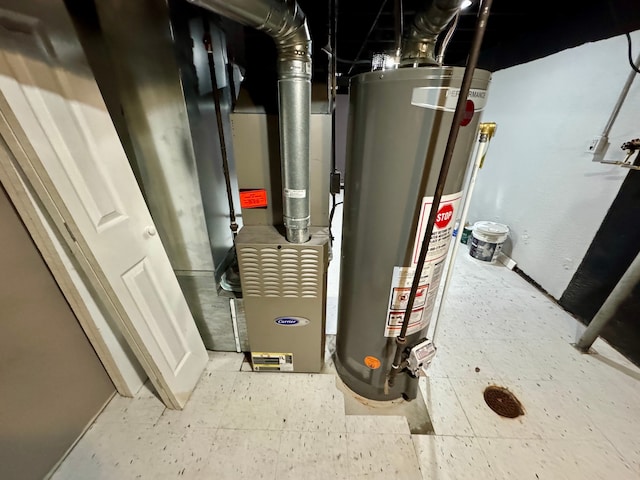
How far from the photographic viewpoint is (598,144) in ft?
5.82

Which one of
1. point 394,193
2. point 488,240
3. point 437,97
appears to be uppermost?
point 437,97

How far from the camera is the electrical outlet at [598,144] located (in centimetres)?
175

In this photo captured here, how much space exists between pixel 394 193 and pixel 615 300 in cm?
161

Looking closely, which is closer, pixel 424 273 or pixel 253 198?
pixel 424 273

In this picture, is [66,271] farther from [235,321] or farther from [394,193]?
[394,193]

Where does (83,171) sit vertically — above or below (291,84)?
below

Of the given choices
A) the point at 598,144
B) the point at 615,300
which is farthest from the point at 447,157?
the point at 598,144

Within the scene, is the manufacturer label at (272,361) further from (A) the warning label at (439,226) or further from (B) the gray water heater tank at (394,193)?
(A) the warning label at (439,226)

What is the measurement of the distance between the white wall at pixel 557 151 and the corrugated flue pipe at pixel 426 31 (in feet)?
5.66

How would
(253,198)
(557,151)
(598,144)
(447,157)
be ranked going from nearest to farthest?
(447,157) < (253,198) < (598,144) < (557,151)

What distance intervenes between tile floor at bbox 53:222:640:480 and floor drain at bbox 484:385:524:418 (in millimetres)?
35

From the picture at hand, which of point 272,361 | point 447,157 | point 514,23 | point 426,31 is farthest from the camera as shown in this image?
point 514,23

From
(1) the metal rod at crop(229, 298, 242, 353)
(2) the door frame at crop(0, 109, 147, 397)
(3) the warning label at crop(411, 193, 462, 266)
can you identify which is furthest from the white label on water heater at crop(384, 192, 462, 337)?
(2) the door frame at crop(0, 109, 147, 397)

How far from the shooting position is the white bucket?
8.60 ft
